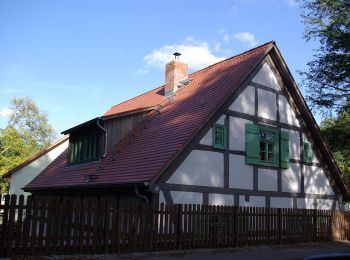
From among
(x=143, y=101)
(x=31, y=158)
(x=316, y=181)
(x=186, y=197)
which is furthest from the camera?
(x=31, y=158)

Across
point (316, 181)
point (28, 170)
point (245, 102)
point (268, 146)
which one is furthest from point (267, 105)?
point (28, 170)

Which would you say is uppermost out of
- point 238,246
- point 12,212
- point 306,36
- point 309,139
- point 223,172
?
point 306,36

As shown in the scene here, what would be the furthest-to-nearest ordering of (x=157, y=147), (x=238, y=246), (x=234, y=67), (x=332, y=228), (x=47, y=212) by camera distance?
(x=234, y=67)
(x=332, y=228)
(x=157, y=147)
(x=238, y=246)
(x=47, y=212)

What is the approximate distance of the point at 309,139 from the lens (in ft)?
65.2

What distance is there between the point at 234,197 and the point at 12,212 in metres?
8.69

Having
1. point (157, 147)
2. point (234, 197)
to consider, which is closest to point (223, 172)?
point (234, 197)

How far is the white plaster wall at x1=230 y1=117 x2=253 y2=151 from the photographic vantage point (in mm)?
16483

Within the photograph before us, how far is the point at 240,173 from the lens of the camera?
647 inches

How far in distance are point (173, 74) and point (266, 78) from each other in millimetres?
4597

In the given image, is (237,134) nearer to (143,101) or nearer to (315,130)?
(315,130)

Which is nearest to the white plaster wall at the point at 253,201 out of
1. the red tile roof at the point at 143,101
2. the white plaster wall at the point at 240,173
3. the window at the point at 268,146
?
the white plaster wall at the point at 240,173

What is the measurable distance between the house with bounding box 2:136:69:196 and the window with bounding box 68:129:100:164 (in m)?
10.9

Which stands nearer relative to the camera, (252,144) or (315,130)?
(252,144)

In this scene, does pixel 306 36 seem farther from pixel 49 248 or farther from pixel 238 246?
pixel 49 248
